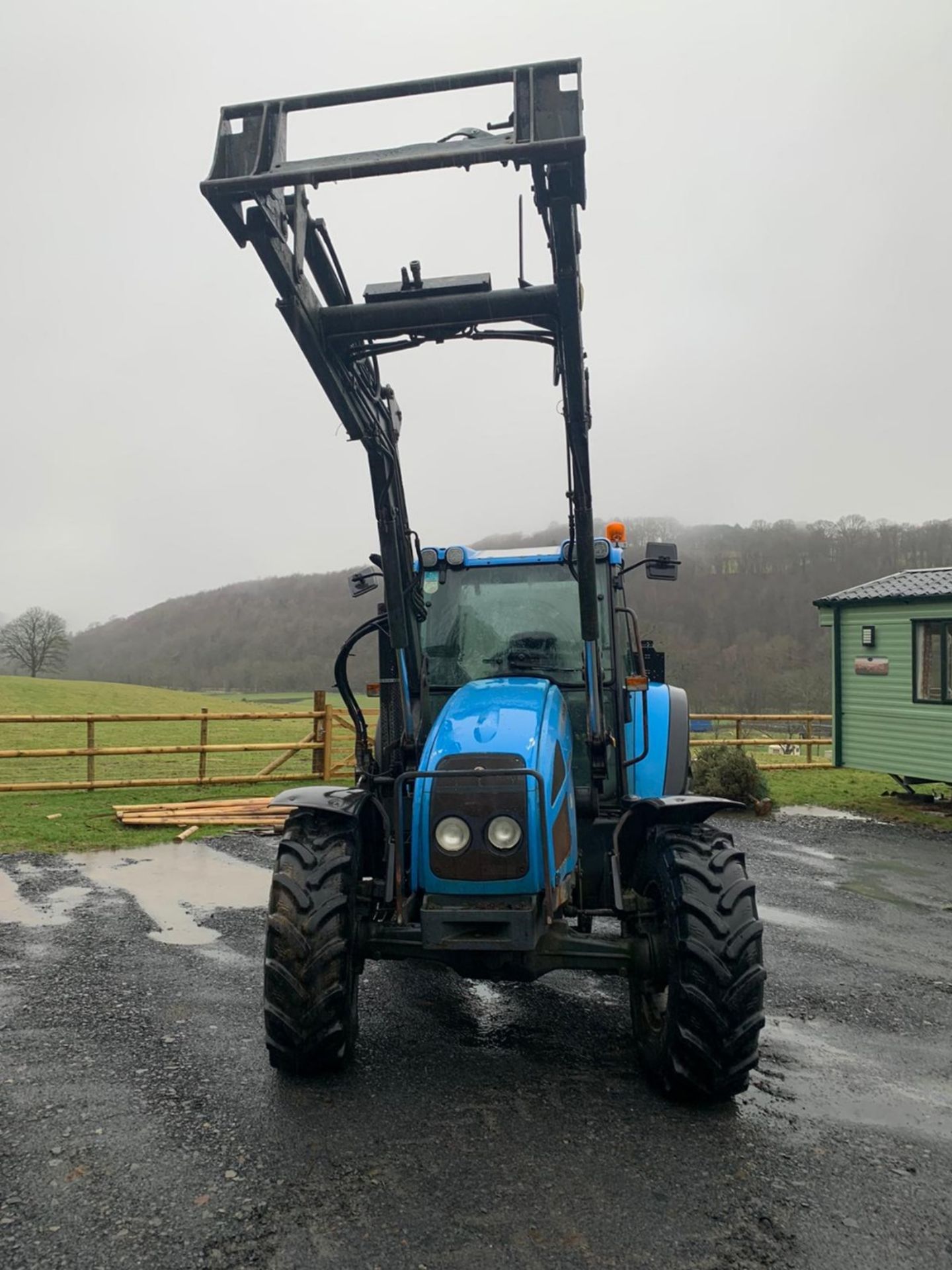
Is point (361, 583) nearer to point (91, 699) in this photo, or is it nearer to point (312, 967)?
point (312, 967)

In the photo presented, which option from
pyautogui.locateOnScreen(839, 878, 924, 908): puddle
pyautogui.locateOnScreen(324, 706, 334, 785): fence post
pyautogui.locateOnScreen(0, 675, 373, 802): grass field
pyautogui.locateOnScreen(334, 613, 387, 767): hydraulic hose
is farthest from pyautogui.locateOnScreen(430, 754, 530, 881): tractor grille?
pyautogui.locateOnScreen(324, 706, 334, 785): fence post

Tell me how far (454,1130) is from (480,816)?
1174 millimetres

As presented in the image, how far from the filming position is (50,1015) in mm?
4641

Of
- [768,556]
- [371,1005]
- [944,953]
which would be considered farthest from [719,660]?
[371,1005]

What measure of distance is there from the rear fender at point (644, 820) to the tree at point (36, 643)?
67854mm

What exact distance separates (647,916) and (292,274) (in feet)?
10.2

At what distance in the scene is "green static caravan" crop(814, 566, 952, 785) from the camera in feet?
41.0

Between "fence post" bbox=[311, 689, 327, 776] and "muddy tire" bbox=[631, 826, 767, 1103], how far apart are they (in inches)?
438

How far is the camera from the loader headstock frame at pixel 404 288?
337 cm

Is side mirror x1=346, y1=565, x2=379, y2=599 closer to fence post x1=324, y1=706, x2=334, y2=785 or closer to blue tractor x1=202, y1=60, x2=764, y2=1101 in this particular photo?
blue tractor x1=202, y1=60, x2=764, y2=1101

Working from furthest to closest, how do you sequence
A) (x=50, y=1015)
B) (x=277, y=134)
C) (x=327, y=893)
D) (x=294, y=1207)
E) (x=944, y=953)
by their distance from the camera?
(x=944, y=953), (x=50, y=1015), (x=327, y=893), (x=277, y=134), (x=294, y=1207)

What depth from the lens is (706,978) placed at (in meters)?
3.53

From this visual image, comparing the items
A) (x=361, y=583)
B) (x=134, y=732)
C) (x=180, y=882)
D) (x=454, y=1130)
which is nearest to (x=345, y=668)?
(x=361, y=583)

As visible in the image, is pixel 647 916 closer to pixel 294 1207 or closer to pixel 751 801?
pixel 294 1207
